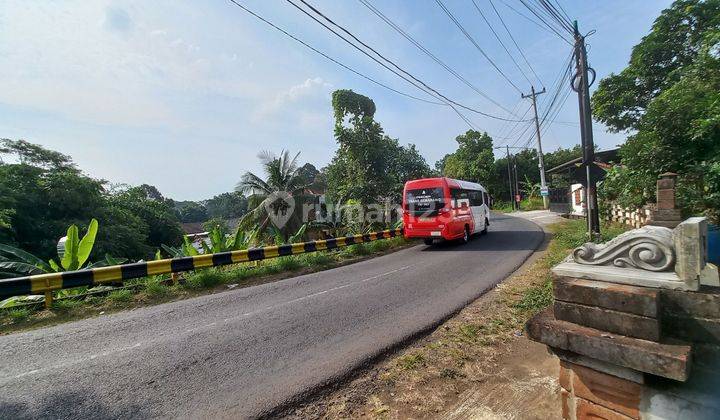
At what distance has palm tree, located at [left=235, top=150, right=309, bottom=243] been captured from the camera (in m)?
16.0

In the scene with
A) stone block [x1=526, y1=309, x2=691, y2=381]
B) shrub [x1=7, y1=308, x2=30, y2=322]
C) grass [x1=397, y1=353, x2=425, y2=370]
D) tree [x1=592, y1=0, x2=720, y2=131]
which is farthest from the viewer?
tree [x1=592, y1=0, x2=720, y2=131]

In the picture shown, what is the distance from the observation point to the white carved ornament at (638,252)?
57.1 inches

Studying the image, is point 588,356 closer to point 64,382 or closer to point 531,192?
point 64,382

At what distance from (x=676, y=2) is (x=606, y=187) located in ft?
33.6

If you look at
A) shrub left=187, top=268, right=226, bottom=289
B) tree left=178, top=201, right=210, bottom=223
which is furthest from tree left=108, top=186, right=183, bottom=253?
tree left=178, top=201, right=210, bottom=223

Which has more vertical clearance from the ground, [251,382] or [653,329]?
[653,329]

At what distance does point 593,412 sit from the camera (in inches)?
65.4

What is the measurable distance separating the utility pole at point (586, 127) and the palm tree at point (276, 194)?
12.2 meters

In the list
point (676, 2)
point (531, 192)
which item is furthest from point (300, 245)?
point (531, 192)

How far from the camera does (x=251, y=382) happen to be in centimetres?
336

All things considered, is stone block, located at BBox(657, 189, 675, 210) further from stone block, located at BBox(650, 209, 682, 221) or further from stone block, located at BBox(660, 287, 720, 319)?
stone block, located at BBox(660, 287, 720, 319)

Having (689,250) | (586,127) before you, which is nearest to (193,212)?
(586,127)

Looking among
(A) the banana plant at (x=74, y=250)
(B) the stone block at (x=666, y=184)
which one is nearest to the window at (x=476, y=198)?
(B) the stone block at (x=666, y=184)

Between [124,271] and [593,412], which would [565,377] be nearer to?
[593,412]
